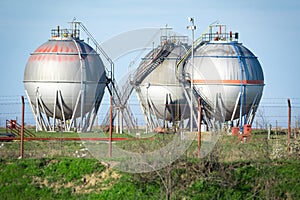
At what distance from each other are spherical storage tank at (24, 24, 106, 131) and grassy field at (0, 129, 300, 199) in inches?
921

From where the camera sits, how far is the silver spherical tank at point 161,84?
5009cm

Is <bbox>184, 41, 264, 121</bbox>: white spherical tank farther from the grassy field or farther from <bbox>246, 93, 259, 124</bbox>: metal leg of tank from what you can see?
the grassy field

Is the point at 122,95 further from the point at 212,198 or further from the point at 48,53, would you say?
the point at 212,198

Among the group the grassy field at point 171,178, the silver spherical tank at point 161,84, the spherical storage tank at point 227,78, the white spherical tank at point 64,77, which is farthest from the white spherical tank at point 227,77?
the grassy field at point 171,178

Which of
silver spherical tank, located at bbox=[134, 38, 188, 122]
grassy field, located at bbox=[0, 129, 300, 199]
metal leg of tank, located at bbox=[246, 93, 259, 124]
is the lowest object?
grassy field, located at bbox=[0, 129, 300, 199]

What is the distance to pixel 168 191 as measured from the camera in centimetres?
2247

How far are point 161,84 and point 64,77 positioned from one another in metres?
6.53

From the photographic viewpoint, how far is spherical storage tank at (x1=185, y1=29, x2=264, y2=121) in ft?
151

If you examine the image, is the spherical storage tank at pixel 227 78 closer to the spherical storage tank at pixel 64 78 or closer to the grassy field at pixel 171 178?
the spherical storage tank at pixel 64 78

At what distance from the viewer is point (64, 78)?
163 ft

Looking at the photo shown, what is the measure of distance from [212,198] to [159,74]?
94.2 ft

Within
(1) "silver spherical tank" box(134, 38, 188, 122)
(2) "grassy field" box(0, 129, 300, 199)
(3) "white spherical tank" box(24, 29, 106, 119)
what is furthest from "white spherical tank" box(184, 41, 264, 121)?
(2) "grassy field" box(0, 129, 300, 199)

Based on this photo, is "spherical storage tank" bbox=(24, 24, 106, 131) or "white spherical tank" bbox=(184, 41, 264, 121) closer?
"white spherical tank" bbox=(184, 41, 264, 121)

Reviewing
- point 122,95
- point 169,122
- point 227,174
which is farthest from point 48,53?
point 227,174
